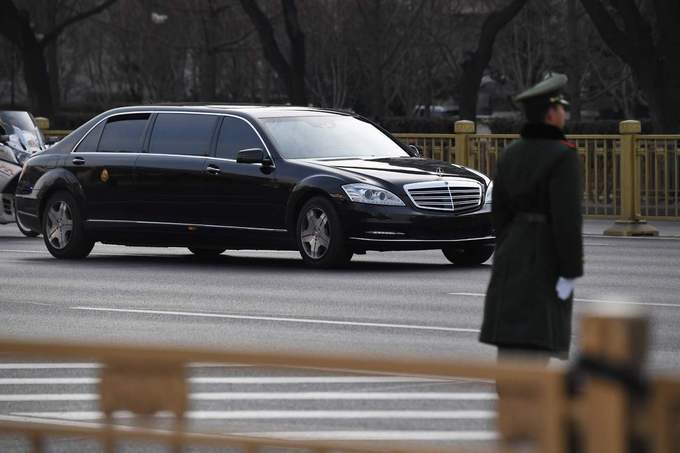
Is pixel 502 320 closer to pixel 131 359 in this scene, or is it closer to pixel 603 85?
pixel 131 359

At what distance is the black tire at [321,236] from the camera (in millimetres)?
16000

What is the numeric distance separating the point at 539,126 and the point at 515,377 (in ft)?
11.7

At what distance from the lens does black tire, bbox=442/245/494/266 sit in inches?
658

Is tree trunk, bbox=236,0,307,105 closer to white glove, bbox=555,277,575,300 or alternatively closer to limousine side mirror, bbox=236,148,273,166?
limousine side mirror, bbox=236,148,273,166

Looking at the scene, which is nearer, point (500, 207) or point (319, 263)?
point (500, 207)

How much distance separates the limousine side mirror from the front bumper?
110 centimetres

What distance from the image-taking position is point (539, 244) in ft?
22.2

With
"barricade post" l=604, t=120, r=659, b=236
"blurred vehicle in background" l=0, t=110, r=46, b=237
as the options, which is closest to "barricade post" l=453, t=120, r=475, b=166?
"barricade post" l=604, t=120, r=659, b=236

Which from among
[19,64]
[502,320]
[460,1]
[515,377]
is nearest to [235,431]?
[515,377]

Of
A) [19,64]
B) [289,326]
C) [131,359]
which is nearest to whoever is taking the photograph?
[131,359]

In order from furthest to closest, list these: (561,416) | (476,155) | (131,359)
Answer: (476,155), (131,359), (561,416)

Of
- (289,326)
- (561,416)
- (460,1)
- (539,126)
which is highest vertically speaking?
(460,1)

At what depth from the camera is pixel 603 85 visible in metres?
48.7

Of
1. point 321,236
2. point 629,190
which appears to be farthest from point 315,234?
point 629,190
